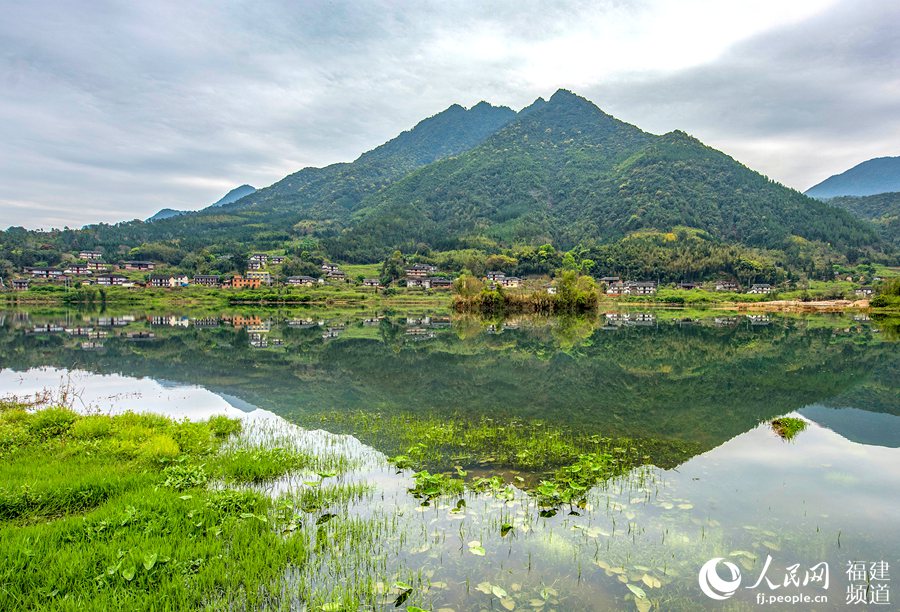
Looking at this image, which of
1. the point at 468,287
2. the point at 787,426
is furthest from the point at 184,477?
the point at 468,287

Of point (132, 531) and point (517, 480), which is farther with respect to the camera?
point (517, 480)

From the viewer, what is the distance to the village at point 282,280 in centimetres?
13400

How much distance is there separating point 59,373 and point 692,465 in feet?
94.7

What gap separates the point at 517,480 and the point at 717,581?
4.28 m

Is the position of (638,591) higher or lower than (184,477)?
lower

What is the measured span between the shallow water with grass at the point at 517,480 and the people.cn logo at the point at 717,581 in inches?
2.0

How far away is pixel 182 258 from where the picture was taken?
563 ft

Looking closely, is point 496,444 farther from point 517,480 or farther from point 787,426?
point 787,426

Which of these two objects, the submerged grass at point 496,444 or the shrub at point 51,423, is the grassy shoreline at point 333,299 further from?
the shrub at point 51,423

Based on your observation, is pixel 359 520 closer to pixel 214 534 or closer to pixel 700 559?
pixel 214 534

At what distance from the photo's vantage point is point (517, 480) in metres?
10.2

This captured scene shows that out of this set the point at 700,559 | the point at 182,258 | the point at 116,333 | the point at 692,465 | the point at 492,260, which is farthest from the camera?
the point at 182,258

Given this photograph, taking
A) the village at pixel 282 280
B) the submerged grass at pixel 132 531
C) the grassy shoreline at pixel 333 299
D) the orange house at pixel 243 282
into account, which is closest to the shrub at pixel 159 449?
the submerged grass at pixel 132 531

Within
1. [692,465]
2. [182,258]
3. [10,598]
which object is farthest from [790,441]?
[182,258]
